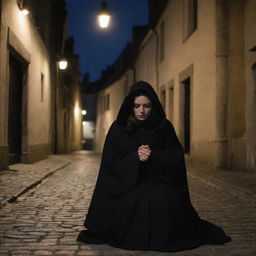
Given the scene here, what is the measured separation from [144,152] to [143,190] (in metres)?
0.37

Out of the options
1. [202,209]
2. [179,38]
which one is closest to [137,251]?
[202,209]

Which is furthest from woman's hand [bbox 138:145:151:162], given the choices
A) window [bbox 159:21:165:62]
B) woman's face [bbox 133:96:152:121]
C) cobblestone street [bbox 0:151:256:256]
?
window [bbox 159:21:165:62]

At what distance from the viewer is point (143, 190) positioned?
3.82 metres

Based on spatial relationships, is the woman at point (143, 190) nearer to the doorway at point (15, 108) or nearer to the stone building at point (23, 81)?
the stone building at point (23, 81)

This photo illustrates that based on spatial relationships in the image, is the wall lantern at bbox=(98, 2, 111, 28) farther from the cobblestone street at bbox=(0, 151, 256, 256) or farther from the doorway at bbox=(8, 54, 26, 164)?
the cobblestone street at bbox=(0, 151, 256, 256)

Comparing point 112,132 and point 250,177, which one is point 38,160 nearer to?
point 250,177

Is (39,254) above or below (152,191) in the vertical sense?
below

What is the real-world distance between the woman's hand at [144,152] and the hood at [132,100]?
359mm

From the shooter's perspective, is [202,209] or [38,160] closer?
[202,209]

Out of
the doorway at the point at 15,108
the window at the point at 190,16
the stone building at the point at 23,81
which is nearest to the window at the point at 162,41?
the window at the point at 190,16

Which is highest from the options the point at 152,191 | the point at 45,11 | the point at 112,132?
the point at 45,11

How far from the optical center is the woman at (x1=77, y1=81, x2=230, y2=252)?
12.2 ft

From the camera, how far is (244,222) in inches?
194

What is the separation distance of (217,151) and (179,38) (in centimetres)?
659
